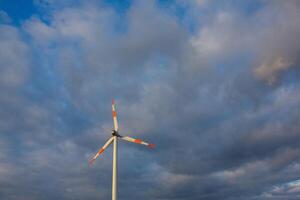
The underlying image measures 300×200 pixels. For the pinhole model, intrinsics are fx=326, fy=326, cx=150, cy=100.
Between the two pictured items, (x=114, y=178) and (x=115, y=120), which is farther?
(x=115, y=120)

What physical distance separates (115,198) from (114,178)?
657cm

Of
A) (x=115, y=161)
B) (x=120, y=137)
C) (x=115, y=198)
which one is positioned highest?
(x=120, y=137)

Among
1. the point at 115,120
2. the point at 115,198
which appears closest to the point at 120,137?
the point at 115,120

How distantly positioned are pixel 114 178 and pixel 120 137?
20244mm

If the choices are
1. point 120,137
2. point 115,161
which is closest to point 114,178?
point 115,161

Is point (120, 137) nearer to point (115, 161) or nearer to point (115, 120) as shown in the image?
point (115, 120)

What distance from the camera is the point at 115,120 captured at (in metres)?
129

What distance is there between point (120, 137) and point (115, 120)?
7.09m

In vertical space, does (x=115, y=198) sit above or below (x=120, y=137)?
below

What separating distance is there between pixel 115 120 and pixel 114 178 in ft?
85.0

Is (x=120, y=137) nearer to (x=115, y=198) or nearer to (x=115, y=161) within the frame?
(x=115, y=161)

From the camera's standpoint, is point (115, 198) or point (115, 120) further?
point (115, 120)

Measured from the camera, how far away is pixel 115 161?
114125 millimetres

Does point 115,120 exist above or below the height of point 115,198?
above
